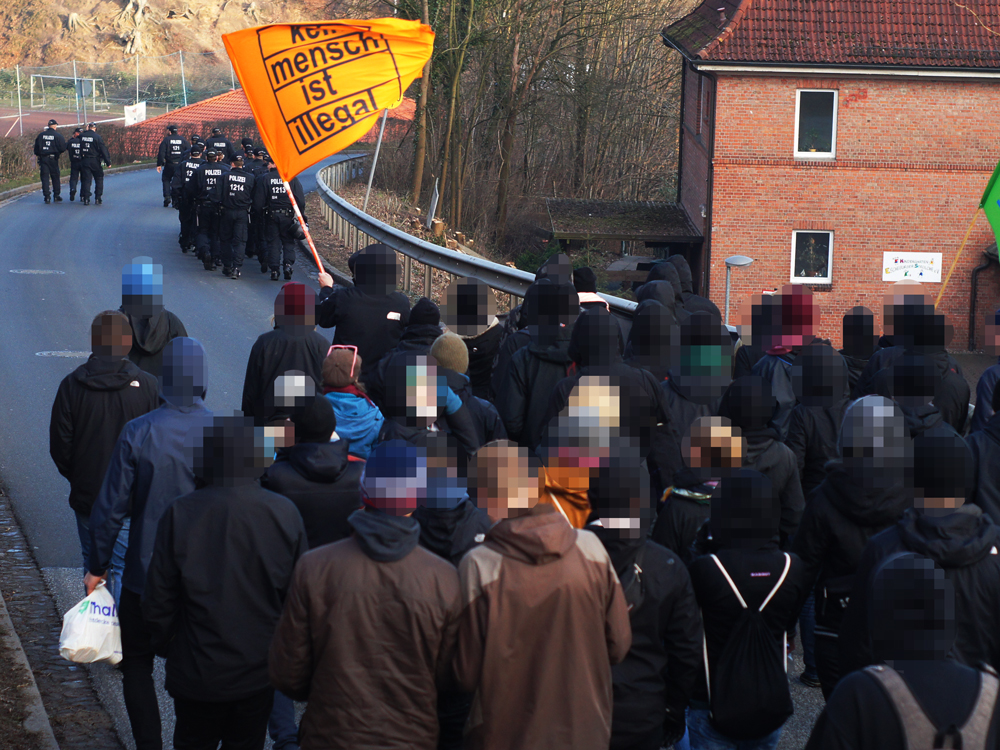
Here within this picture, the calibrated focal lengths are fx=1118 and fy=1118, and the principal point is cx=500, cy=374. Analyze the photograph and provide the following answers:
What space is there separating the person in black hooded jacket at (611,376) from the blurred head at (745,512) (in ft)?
5.60

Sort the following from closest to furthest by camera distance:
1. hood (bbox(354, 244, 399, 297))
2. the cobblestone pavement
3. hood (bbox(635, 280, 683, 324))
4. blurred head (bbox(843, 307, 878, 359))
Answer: the cobblestone pavement
blurred head (bbox(843, 307, 878, 359))
hood (bbox(354, 244, 399, 297))
hood (bbox(635, 280, 683, 324))

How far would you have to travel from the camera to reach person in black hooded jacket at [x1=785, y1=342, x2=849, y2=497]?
5.92m

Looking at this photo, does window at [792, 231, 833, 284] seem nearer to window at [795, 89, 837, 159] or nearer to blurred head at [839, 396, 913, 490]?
window at [795, 89, 837, 159]

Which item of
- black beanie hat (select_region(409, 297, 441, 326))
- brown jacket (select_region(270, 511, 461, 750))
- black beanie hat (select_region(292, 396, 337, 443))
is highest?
black beanie hat (select_region(409, 297, 441, 326))

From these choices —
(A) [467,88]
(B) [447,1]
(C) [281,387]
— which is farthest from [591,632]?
(A) [467,88]

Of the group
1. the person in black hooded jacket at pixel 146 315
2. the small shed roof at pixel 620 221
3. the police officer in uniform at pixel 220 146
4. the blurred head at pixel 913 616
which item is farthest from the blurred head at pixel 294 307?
the small shed roof at pixel 620 221

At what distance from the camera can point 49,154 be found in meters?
26.5

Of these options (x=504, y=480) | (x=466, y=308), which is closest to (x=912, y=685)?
(x=504, y=480)

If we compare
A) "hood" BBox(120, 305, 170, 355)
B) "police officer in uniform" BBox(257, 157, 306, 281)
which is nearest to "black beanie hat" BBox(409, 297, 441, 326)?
"hood" BBox(120, 305, 170, 355)

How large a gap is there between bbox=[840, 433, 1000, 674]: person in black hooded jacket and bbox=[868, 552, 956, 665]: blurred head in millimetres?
615

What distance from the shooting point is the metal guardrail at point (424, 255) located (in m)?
12.7

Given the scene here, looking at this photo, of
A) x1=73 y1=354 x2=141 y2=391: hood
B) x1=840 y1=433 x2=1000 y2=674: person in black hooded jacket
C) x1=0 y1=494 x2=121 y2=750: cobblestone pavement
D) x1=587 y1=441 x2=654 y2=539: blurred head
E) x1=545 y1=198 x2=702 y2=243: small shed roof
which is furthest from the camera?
x1=545 y1=198 x2=702 y2=243: small shed roof

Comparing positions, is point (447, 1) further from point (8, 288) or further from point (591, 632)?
point (591, 632)

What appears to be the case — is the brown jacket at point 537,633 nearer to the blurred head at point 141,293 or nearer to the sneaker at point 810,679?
the sneaker at point 810,679
